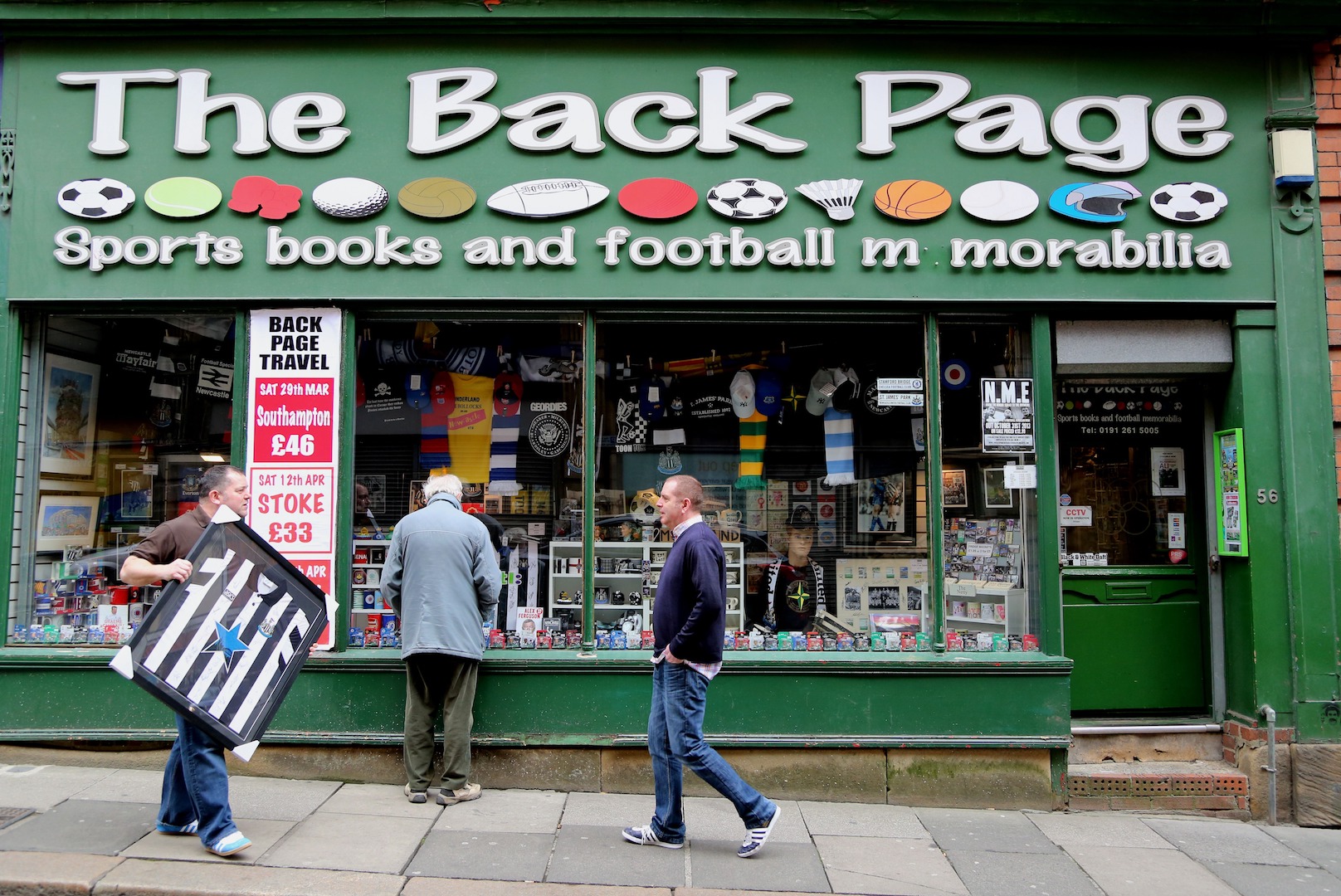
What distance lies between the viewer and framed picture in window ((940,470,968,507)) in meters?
6.29

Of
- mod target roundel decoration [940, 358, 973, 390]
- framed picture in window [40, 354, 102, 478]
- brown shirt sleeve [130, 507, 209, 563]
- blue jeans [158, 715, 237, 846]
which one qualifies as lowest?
blue jeans [158, 715, 237, 846]

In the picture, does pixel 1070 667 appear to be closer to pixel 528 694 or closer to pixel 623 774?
pixel 623 774

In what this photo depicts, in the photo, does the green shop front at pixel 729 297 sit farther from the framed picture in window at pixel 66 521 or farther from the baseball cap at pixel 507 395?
the baseball cap at pixel 507 395

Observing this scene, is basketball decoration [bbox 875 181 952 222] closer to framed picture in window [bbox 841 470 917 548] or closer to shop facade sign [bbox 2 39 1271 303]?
shop facade sign [bbox 2 39 1271 303]

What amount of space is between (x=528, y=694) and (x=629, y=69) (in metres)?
4.16

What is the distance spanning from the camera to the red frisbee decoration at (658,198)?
240 inches

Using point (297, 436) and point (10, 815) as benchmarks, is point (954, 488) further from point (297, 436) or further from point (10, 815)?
point (10, 815)

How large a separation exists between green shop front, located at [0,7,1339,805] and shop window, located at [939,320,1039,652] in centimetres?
3

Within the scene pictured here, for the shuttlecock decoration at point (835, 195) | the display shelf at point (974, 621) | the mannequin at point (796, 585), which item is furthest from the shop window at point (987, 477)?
the shuttlecock decoration at point (835, 195)

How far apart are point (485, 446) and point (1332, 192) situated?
6.00 metres

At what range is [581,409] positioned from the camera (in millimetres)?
6613

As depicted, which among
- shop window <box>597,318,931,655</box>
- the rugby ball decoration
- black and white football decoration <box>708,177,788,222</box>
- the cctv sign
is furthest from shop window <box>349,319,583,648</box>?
the cctv sign

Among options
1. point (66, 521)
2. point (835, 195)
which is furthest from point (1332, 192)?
point (66, 521)

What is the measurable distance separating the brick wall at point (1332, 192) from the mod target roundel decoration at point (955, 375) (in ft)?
7.45
